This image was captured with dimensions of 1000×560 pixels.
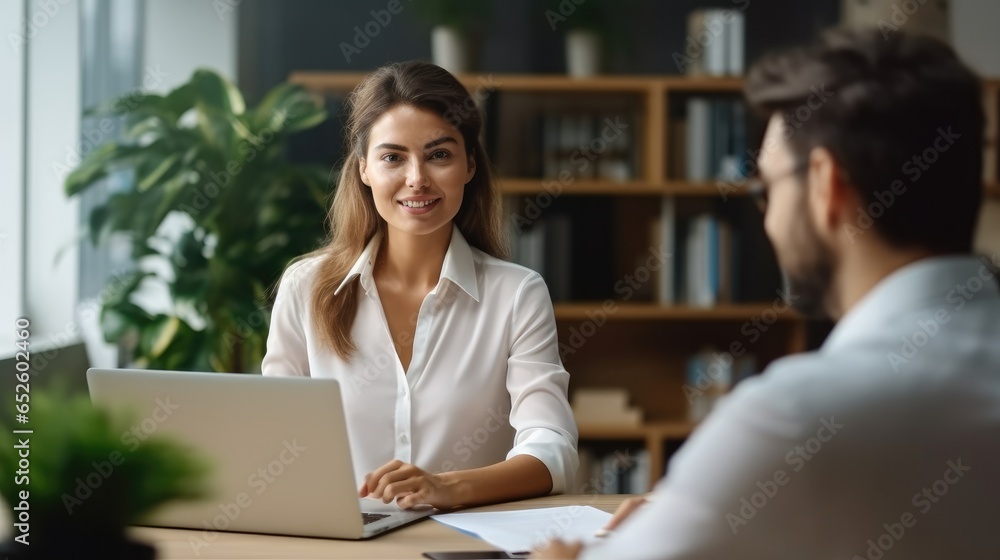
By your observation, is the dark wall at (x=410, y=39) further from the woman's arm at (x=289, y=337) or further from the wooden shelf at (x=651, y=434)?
the woman's arm at (x=289, y=337)

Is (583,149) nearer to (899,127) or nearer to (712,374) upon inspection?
(712,374)

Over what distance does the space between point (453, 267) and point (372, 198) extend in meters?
0.25

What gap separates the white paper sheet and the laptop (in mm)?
145

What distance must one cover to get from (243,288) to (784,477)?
2422 mm

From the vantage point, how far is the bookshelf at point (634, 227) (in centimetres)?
358

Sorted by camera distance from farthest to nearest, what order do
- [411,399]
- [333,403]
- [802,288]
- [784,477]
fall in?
[411,399]
[333,403]
[802,288]
[784,477]

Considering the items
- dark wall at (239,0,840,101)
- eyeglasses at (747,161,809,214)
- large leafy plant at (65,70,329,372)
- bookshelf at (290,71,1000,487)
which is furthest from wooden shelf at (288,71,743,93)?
eyeglasses at (747,161,809,214)

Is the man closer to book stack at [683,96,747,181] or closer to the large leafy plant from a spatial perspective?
the large leafy plant

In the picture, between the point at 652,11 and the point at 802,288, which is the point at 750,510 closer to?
the point at 802,288

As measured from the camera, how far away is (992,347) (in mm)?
908

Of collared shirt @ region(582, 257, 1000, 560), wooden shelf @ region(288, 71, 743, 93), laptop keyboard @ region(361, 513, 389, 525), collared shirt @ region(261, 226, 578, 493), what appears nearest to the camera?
collared shirt @ region(582, 257, 1000, 560)

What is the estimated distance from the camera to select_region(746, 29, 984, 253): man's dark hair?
36.4 inches

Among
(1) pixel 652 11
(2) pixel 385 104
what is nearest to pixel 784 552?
(2) pixel 385 104

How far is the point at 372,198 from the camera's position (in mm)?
2121
